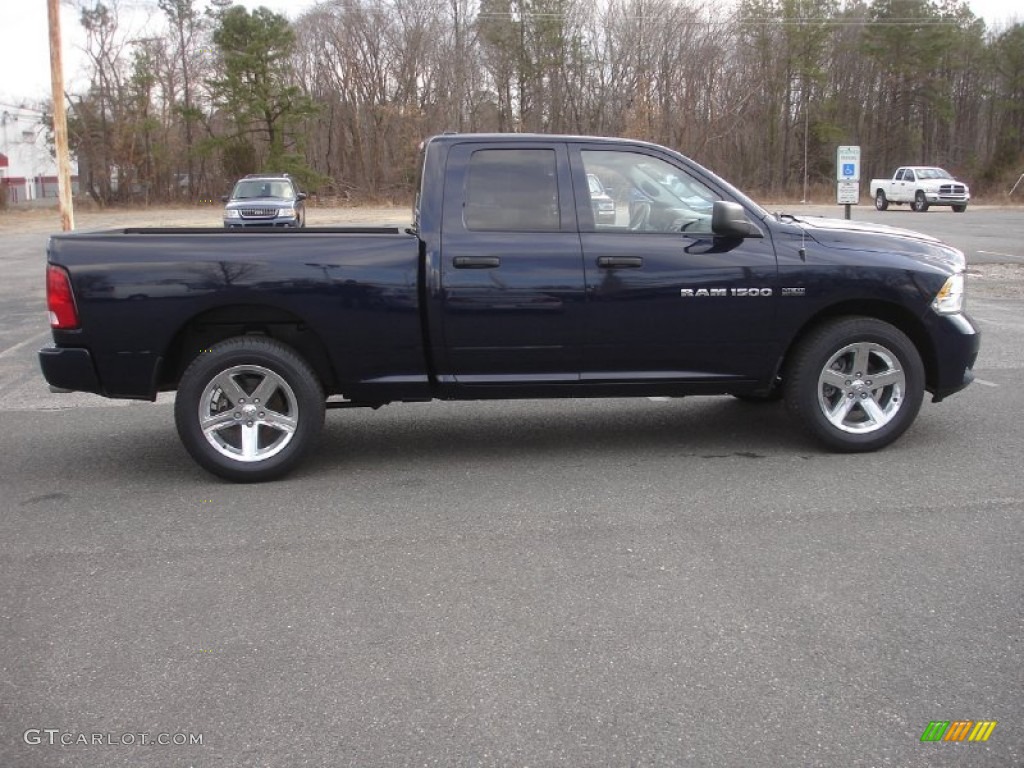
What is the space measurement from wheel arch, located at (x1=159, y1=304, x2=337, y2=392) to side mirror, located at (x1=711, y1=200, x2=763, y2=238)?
2.42 m

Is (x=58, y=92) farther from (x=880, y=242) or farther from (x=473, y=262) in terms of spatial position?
(x=880, y=242)

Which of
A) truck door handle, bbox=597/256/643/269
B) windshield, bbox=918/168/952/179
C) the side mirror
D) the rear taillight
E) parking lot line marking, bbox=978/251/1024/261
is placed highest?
windshield, bbox=918/168/952/179

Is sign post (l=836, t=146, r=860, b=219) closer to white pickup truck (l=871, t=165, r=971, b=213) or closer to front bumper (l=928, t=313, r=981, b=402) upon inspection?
front bumper (l=928, t=313, r=981, b=402)

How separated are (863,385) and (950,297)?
773 millimetres

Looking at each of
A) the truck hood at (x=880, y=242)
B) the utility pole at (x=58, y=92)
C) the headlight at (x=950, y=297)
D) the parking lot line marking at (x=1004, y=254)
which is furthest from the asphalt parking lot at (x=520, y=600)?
→ the utility pole at (x=58, y=92)

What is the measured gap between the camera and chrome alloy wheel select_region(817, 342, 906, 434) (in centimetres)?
599

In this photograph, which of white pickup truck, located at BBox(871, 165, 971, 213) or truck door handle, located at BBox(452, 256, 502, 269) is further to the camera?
white pickup truck, located at BBox(871, 165, 971, 213)

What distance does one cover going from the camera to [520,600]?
4004mm

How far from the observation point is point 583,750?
116 inches

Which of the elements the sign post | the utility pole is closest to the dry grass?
the utility pole

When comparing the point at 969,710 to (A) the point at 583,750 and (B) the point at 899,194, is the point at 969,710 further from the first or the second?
(B) the point at 899,194

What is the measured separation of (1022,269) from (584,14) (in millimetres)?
49124

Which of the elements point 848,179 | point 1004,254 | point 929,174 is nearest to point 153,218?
point 848,179

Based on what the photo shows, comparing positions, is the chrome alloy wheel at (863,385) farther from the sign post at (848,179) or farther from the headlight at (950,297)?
the sign post at (848,179)
